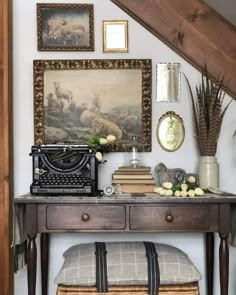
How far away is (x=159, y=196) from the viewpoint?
2.45m

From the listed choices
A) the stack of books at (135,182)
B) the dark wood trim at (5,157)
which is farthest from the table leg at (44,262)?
the stack of books at (135,182)

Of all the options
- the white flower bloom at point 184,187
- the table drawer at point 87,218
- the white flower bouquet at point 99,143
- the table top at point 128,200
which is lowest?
the table drawer at point 87,218

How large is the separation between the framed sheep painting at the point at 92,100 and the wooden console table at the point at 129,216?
22.8 inches

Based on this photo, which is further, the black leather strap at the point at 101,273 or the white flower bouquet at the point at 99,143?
the white flower bouquet at the point at 99,143

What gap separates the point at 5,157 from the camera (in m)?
2.76

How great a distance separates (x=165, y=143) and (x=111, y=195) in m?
0.62

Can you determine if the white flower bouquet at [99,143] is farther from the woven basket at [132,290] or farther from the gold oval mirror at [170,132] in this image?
the woven basket at [132,290]

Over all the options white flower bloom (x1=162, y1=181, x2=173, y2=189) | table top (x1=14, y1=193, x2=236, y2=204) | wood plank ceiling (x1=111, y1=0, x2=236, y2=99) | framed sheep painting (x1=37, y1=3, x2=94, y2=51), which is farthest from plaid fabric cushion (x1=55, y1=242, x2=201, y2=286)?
framed sheep painting (x1=37, y1=3, x2=94, y2=51)

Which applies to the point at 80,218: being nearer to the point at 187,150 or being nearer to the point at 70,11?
the point at 187,150

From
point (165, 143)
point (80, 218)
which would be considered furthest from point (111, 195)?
point (165, 143)

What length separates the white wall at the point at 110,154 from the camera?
9.50ft

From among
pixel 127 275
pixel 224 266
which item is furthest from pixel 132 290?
pixel 224 266

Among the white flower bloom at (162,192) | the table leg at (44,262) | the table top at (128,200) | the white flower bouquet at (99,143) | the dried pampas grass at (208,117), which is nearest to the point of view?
the table top at (128,200)

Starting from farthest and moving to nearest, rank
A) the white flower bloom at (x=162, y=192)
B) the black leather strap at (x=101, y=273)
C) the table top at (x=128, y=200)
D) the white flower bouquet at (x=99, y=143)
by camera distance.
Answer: the white flower bouquet at (x=99, y=143) < the white flower bloom at (x=162, y=192) < the table top at (x=128, y=200) < the black leather strap at (x=101, y=273)
